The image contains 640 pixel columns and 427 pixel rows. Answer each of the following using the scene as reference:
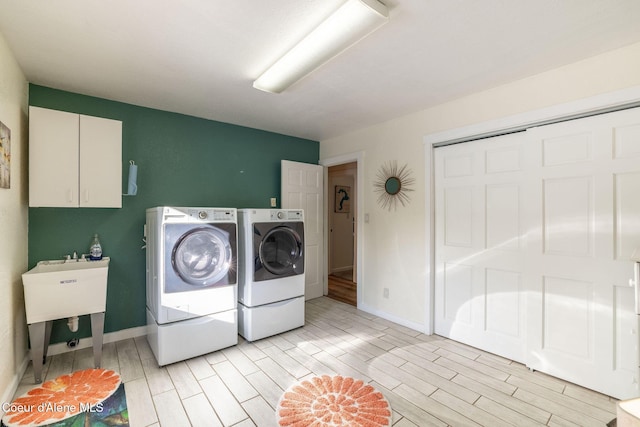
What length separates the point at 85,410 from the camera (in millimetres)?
1867

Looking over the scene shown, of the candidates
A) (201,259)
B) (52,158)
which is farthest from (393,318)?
(52,158)

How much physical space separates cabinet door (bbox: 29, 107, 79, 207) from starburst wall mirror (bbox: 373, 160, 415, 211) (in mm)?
3131

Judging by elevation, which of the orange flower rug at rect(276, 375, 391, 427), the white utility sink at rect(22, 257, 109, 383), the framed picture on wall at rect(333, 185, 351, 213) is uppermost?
the framed picture on wall at rect(333, 185, 351, 213)

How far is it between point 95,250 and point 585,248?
4222mm

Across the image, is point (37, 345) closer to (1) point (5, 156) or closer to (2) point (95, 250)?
(2) point (95, 250)

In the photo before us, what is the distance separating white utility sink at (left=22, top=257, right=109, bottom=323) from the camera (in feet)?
6.92

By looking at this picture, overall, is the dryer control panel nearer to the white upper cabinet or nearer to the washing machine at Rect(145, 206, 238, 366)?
the washing machine at Rect(145, 206, 238, 366)

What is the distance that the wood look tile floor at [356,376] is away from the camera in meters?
1.84

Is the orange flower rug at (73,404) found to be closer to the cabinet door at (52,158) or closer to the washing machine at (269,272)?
the washing machine at (269,272)

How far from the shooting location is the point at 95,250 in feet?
8.98

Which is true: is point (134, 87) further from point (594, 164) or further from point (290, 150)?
point (594, 164)

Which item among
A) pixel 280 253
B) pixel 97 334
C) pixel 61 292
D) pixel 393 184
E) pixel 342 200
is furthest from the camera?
pixel 342 200

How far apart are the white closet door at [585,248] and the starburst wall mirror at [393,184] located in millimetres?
1188

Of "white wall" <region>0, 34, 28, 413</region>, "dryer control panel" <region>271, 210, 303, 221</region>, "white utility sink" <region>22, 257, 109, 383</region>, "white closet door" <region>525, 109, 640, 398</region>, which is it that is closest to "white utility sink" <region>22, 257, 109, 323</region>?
"white utility sink" <region>22, 257, 109, 383</region>
